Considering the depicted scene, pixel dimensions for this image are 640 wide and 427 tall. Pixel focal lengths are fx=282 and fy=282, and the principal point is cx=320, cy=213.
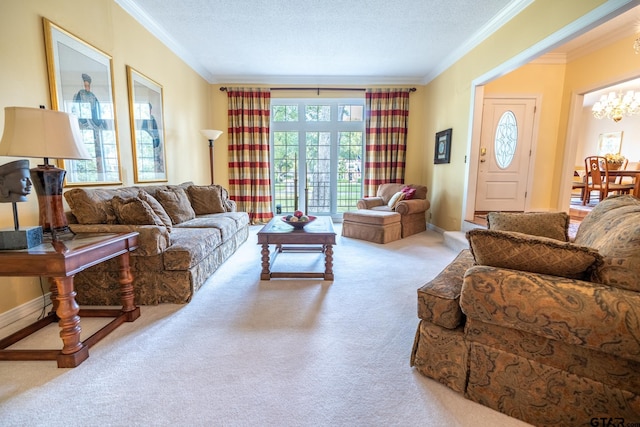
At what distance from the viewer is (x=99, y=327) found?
1.94 metres

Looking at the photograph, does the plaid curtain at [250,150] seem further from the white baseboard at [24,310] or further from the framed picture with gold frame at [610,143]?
the framed picture with gold frame at [610,143]

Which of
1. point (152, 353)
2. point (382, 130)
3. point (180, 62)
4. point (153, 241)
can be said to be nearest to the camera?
point (152, 353)

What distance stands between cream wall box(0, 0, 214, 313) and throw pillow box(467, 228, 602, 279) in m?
2.90

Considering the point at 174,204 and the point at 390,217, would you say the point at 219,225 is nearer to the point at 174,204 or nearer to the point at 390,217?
the point at 174,204

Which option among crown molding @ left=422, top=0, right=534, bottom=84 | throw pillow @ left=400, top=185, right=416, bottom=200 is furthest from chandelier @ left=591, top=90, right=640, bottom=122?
throw pillow @ left=400, top=185, right=416, bottom=200

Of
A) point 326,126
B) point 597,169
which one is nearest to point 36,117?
point 326,126

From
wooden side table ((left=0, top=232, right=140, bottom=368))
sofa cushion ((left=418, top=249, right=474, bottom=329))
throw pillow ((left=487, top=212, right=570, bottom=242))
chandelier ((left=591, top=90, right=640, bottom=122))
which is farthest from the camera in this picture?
chandelier ((left=591, top=90, right=640, bottom=122))

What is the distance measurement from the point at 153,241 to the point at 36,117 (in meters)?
0.98

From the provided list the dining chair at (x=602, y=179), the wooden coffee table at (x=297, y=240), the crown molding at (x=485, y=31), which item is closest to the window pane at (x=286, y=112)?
the crown molding at (x=485, y=31)

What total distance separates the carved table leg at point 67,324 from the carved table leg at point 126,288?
0.43 meters

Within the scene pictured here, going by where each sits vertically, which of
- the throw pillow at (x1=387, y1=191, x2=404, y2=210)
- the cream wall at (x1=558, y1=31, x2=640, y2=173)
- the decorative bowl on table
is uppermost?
the cream wall at (x1=558, y1=31, x2=640, y2=173)

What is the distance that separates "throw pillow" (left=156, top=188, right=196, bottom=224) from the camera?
3137 mm

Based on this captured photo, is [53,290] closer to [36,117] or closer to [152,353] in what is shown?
[152,353]

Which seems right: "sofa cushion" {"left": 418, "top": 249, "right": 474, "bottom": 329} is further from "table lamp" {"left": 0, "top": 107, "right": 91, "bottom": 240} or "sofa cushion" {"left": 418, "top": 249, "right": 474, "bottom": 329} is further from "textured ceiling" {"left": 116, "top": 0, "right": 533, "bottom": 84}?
"textured ceiling" {"left": 116, "top": 0, "right": 533, "bottom": 84}
